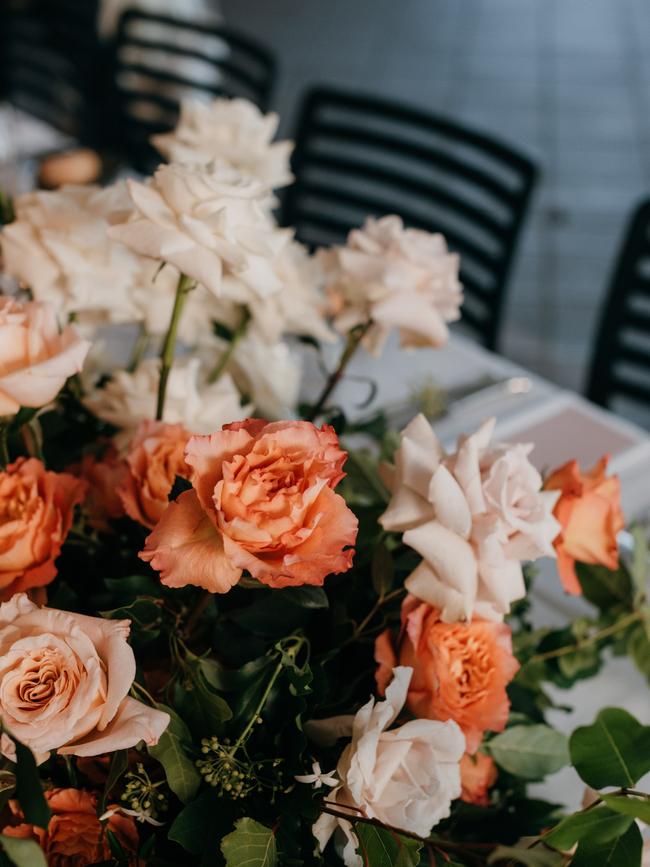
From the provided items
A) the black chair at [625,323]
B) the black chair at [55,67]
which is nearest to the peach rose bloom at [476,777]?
the black chair at [625,323]

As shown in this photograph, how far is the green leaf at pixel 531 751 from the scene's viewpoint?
689mm

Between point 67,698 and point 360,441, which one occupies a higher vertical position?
point 67,698

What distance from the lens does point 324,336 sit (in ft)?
2.85

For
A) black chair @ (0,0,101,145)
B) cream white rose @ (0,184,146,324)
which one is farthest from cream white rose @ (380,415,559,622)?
black chair @ (0,0,101,145)

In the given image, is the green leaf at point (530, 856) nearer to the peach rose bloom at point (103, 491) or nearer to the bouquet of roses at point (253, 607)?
the bouquet of roses at point (253, 607)

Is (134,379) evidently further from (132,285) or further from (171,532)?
(171,532)

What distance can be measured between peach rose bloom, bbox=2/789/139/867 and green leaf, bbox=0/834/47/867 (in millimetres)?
123

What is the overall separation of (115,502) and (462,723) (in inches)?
11.0

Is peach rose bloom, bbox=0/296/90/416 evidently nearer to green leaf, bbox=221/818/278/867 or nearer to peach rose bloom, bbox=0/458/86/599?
peach rose bloom, bbox=0/458/86/599

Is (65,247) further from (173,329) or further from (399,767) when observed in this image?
(399,767)

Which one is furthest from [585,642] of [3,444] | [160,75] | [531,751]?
[160,75]

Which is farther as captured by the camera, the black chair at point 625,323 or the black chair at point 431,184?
the black chair at point 431,184

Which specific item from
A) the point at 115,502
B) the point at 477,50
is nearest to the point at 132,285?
the point at 115,502

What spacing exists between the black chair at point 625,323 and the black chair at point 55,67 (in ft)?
4.73
